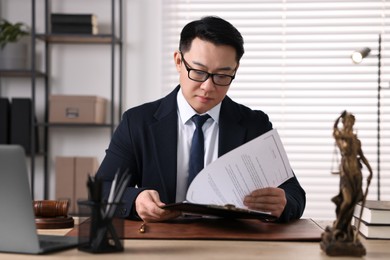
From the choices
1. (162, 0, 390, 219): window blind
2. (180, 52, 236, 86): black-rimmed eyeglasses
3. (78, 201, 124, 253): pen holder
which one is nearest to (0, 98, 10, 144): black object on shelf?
(162, 0, 390, 219): window blind

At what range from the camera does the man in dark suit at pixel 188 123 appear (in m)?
2.20

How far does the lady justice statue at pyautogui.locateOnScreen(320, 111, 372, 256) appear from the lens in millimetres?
1433

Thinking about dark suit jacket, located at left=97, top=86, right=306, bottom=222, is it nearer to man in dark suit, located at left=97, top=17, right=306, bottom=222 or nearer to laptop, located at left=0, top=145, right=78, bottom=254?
man in dark suit, located at left=97, top=17, right=306, bottom=222

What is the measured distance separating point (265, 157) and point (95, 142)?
272 centimetres

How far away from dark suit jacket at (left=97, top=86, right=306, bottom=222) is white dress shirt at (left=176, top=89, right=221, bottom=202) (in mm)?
25

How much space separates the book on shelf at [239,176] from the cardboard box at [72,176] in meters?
2.41

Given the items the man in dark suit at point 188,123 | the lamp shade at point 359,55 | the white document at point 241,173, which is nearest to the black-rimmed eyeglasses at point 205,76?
the man in dark suit at point 188,123

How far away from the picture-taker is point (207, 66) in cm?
219

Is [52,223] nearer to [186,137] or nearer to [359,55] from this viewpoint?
[186,137]

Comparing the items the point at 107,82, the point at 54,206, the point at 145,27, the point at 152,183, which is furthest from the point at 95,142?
the point at 54,206

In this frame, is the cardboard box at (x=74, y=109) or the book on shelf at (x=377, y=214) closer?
the book on shelf at (x=377, y=214)

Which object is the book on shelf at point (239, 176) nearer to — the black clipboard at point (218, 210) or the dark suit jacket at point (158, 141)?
the black clipboard at point (218, 210)

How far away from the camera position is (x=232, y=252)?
151 cm

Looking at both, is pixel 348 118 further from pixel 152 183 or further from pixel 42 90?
pixel 42 90
